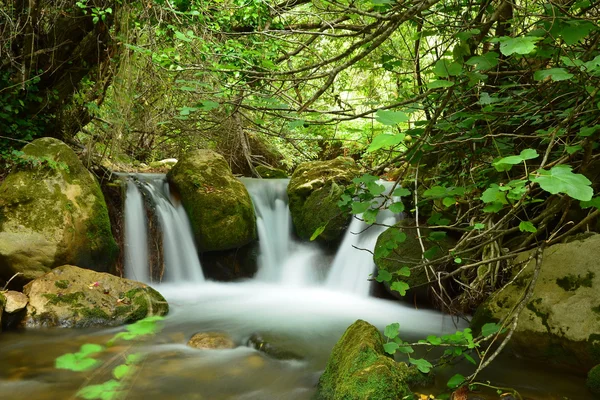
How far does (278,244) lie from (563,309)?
546cm

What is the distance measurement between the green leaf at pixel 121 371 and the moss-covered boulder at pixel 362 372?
1.64m

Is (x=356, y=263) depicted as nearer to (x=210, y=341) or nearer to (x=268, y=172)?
(x=210, y=341)

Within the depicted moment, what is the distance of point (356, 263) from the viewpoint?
7156 mm

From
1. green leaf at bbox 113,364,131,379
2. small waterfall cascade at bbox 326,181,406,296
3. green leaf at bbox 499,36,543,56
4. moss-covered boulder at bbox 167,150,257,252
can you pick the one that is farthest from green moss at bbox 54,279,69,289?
green leaf at bbox 499,36,543,56

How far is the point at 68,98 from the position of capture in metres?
6.52

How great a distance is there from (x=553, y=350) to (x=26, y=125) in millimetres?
6984

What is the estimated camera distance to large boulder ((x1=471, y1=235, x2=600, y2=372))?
3283 millimetres

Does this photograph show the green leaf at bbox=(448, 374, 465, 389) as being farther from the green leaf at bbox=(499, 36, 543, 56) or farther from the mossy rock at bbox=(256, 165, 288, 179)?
the mossy rock at bbox=(256, 165, 288, 179)

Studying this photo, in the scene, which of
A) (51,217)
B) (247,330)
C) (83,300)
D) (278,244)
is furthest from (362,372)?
(278,244)

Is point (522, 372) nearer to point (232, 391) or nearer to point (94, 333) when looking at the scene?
point (232, 391)

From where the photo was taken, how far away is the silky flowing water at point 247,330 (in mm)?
3309

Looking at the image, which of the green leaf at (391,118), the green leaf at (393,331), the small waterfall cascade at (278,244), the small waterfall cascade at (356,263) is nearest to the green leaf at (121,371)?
the green leaf at (393,331)

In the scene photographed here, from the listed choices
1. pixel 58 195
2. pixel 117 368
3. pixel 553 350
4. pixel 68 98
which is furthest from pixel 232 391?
pixel 68 98

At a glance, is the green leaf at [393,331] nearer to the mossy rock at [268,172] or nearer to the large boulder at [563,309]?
the large boulder at [563,309]
